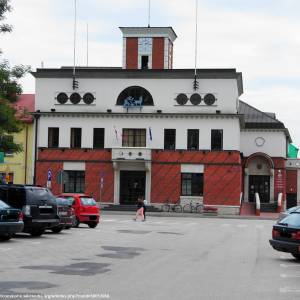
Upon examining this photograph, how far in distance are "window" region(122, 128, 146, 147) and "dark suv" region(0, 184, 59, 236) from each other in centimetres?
3596

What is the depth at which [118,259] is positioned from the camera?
1906 centimetres

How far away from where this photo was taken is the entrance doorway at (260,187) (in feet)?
236

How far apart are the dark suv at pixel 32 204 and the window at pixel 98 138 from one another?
36.4 m

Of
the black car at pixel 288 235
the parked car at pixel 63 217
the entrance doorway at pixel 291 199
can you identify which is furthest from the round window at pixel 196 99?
the black car at pixel 288 235

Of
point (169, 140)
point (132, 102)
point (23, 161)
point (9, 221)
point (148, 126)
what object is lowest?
point (9, 221)

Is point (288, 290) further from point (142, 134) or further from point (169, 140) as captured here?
point (142, 134)

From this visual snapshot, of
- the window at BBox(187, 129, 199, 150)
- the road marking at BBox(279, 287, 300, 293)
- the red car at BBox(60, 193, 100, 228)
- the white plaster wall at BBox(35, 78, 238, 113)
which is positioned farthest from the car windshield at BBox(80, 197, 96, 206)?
the white plaster wall at BBox(35, 78, 238, 113)

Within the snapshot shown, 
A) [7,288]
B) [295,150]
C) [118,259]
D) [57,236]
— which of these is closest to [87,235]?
[57,236]

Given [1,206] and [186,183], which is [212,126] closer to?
[186,183]

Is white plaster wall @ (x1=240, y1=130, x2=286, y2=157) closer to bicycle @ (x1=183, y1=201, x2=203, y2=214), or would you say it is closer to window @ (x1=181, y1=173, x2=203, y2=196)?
window @ (x1=181, y1=173, x2=203, y2=196)

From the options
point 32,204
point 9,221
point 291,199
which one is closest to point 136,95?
point 291,199

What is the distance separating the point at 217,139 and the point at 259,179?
1288 centimetres

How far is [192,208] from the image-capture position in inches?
2397

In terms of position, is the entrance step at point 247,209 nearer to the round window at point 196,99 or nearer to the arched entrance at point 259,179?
the arched entrance at point 259,179
